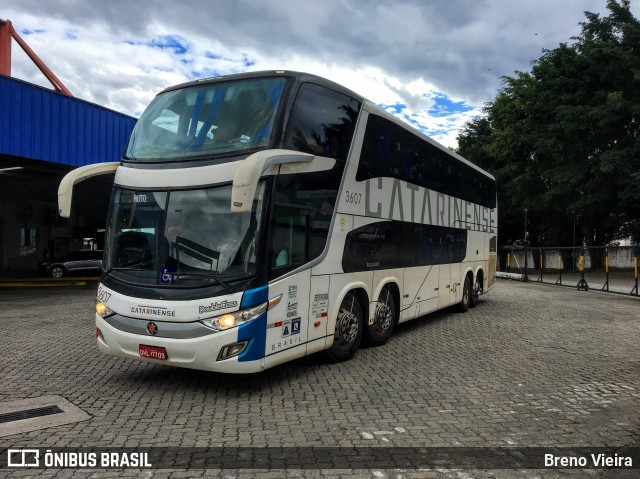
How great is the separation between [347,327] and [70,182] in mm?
4173

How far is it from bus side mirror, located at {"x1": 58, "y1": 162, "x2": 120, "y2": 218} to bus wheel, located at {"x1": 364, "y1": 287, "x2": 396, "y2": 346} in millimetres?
4520

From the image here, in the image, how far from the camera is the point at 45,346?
8859 millimetres

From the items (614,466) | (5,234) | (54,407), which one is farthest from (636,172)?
(5,234)

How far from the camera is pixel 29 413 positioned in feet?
17.5

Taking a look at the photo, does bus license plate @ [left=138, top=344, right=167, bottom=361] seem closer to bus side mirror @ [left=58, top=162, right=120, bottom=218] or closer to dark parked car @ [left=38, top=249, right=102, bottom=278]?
bus side mirror @ [left=58, top=162, right=120, bottom=218]

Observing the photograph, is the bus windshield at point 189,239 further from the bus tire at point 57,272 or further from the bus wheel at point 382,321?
the bus tire at point 57,272

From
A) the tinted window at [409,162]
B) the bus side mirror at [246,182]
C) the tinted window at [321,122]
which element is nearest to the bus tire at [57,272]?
the tinted window at [409,162]

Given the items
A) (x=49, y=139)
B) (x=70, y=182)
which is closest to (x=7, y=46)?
(x=49, y=139)

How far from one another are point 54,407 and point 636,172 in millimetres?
26383

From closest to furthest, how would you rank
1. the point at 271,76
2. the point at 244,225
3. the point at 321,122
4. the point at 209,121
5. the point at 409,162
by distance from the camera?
the point at 244,225
the point at 209,121
the point at 271,76
the point at 321,122
the point at 409,162

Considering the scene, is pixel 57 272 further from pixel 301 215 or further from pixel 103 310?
pixel 301 215

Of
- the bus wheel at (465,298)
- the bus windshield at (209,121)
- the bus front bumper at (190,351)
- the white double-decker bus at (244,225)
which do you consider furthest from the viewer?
the bus wheel at (465,298)

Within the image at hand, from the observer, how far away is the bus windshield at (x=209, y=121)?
6.32 m

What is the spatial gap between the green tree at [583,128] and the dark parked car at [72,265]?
24.7 m
